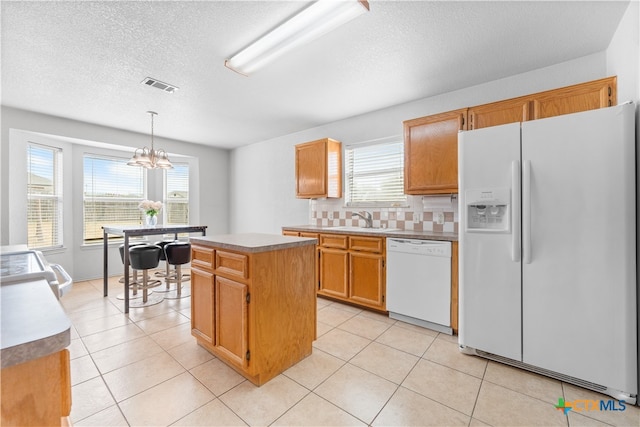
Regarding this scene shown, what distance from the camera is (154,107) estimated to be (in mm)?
3449

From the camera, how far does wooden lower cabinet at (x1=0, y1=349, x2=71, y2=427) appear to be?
53 cm

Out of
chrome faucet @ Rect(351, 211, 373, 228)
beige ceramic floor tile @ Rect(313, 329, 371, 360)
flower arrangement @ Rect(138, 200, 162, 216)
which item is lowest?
beige ceramic floor tile @ Rect(313, 329, 371, 360)

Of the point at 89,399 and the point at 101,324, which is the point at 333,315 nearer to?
the point at 89,399

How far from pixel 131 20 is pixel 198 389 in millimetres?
2579

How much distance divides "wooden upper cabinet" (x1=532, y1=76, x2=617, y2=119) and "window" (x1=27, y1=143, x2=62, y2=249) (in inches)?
243

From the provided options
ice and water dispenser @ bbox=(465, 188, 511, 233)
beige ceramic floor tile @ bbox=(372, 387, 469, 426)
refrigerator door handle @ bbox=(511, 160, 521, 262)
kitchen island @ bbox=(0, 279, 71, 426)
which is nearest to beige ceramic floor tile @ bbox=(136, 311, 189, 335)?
beige ceramic floor tile @ bbox=(372, 387, 469, 426)

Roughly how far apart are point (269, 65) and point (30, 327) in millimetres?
2491

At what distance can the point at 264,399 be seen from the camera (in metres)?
1.70

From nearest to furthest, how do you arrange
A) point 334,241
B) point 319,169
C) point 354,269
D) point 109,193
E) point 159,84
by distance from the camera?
point 159,84, point 354,269, point 334,241, point 319,169, point 109,193

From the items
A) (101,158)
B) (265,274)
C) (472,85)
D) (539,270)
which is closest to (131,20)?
(265,274)

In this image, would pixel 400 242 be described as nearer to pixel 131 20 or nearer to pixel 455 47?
pixel 455 47

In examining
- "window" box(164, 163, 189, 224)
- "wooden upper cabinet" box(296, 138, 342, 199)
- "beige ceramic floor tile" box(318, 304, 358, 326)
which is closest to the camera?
"beige ceramic floor tile" box(318, 304, 358, 326)

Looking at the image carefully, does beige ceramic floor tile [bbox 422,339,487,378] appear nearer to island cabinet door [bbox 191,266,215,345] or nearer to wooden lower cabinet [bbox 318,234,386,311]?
wooden lower cabinet [bbox 318,234,386,311]

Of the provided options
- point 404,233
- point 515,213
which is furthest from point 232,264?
point 515,213
